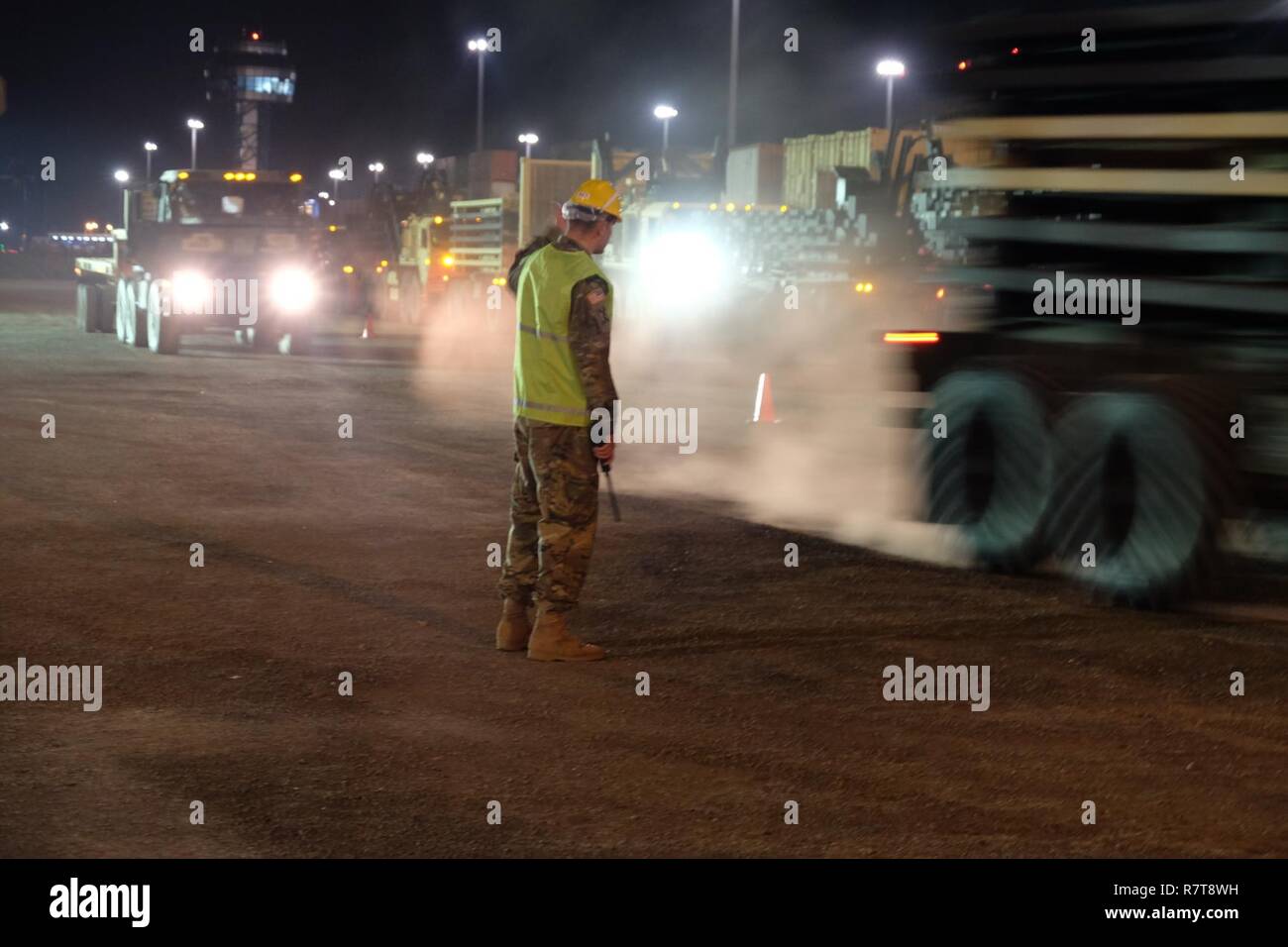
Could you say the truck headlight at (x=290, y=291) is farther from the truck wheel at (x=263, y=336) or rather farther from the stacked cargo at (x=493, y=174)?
the stacked cargo at (x=493, y=174)

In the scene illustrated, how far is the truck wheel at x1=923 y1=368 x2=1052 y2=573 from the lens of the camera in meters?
9.60

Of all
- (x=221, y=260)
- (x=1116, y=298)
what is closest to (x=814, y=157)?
(x=221, y=260)

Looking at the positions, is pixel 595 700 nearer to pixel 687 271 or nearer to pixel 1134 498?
pixel 1134 498

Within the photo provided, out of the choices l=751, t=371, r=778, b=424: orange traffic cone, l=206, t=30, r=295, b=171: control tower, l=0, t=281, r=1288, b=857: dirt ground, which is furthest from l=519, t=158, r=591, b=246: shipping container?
l=206, t=30, r=295, b=171: control tower

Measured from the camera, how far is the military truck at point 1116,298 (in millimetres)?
8516

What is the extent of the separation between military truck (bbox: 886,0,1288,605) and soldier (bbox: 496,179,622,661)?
2.90 meters

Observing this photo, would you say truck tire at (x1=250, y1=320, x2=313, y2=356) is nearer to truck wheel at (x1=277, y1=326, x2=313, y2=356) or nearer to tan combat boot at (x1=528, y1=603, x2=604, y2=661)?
truck wheel at (x1=277, y1=326, x2=313, y2=356)

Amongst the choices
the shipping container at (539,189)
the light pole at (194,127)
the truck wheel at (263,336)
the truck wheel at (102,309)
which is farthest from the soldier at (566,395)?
the light pole at (194,127)

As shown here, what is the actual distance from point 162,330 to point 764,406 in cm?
1248

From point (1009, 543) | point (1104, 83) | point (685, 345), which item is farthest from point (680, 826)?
point (685, 345)

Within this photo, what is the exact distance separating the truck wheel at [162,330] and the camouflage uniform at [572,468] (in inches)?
788

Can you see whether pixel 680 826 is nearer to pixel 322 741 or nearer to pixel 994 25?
pixel 322 741

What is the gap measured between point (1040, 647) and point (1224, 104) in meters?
2.98

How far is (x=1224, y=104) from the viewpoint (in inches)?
346
